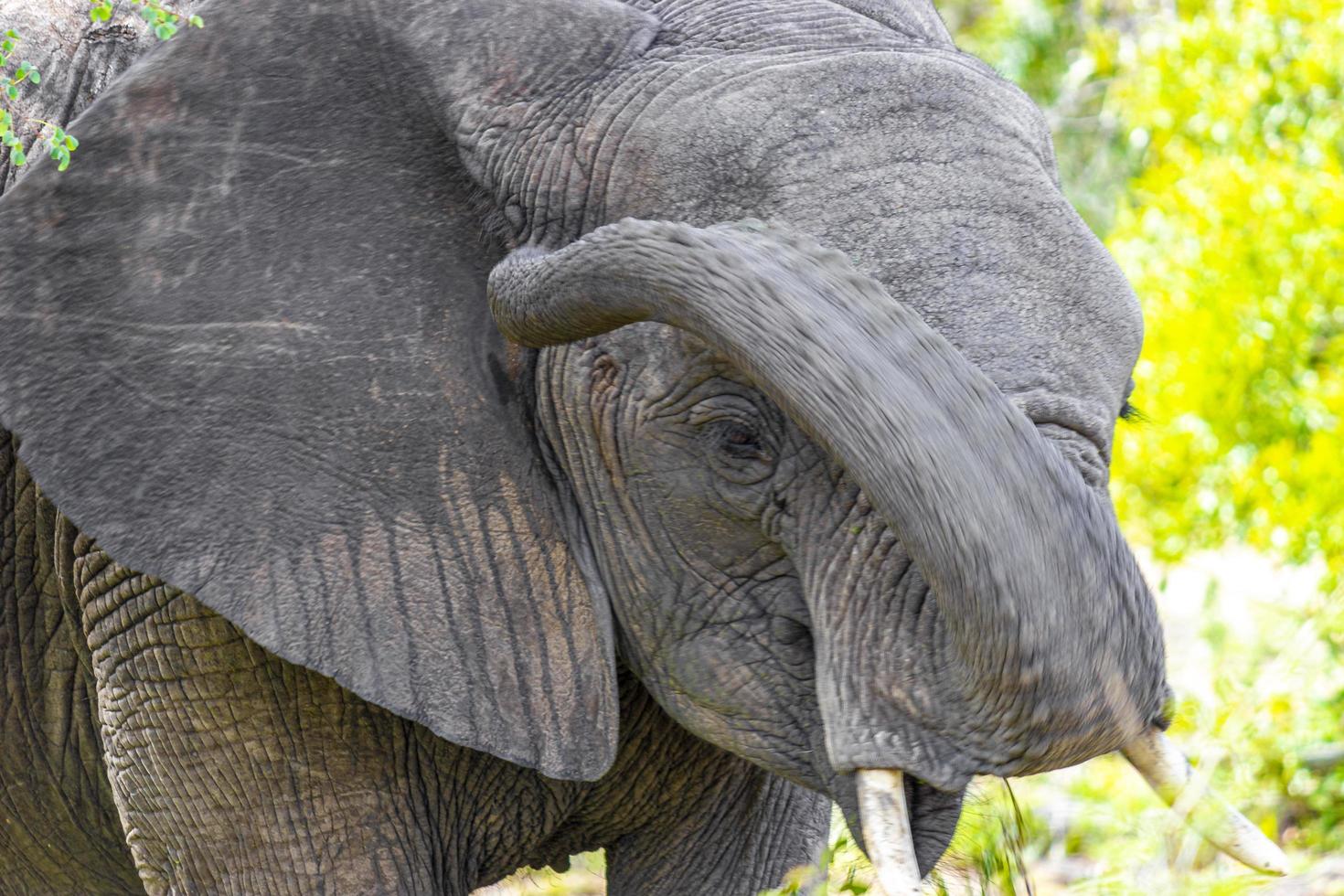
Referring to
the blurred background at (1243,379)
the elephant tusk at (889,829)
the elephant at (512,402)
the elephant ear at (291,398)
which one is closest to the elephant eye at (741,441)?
the elephant at (512,402)

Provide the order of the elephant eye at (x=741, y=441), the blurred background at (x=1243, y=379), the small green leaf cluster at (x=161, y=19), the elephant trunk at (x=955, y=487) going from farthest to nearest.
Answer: the blurred background at (x=1243, y=379) → the small green leaf cluster at (x=161, y=19) → the elephant eye at (x=741, y=441) → the elephant trunk at (x=955, y=487)

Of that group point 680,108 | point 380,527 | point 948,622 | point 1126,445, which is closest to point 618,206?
point 680,108

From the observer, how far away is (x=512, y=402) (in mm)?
2490

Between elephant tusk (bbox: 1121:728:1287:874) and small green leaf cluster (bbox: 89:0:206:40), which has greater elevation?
small green leaf cluster (bbox: 89:0:206:40)

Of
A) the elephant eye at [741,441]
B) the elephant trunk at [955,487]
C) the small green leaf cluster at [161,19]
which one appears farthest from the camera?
the small green leaf cluster at [161,19]

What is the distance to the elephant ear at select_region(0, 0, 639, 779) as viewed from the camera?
244 cm

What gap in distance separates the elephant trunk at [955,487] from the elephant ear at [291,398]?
0.43 meters

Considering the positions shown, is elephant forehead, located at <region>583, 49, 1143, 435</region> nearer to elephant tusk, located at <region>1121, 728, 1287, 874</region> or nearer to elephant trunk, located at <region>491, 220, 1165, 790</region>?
elephant trunk, located at <region>491, 220, 1165, 790</region>

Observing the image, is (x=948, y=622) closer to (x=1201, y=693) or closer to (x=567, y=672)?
(x=567, y=672)

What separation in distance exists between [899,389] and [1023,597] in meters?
0.25

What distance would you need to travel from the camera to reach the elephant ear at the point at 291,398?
8.00 feet

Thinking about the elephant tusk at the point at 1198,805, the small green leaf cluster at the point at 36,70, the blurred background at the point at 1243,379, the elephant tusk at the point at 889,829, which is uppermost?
the small green leaf cluster at the point at 36,70

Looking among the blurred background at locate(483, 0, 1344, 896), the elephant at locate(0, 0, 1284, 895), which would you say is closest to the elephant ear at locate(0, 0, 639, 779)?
the elephant at locate(0, 0, 1284, 895)

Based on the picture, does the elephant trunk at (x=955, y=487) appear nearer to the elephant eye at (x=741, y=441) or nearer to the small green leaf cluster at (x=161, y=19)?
the elephant eye at (x=741, y=441)
